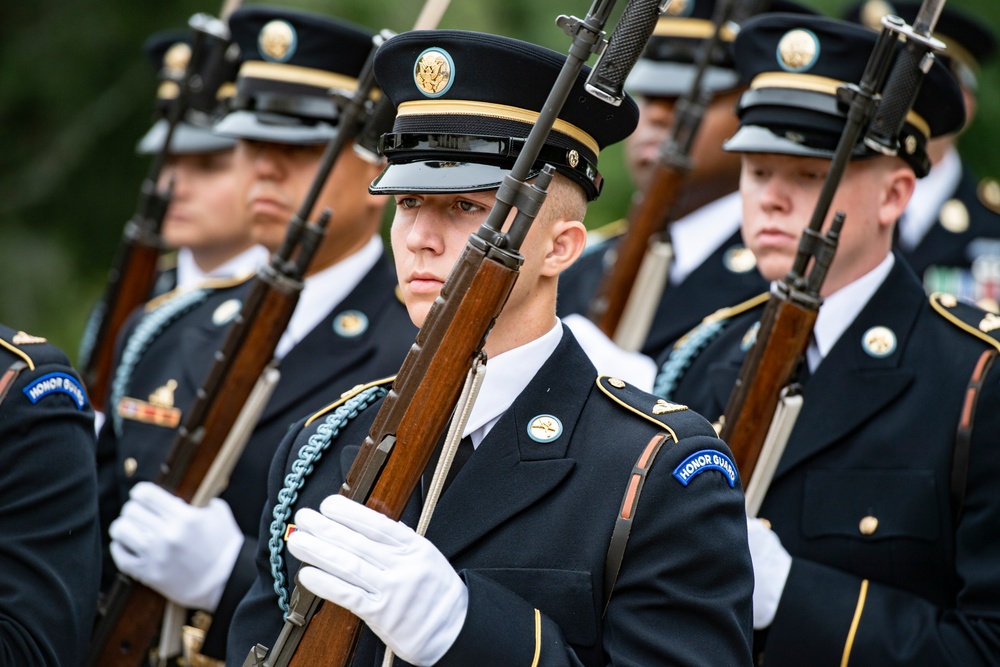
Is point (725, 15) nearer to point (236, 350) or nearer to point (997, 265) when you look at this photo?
point (997, 265)

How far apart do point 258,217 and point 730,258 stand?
2.01 meters

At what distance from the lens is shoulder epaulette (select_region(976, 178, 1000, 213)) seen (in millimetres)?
7141

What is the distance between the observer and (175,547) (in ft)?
14.2

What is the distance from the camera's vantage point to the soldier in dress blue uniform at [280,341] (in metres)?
4.40

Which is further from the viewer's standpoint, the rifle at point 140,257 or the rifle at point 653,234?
the rifle at point 140,257

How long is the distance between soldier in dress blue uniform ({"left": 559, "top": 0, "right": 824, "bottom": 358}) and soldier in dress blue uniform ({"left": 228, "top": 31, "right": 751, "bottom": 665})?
2685mm

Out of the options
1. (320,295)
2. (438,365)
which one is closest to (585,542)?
(438,365)

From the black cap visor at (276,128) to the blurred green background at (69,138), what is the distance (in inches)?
179

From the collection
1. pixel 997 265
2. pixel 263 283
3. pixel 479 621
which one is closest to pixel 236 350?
pixel 263 283

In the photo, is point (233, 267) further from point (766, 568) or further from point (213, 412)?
point (766, 568)

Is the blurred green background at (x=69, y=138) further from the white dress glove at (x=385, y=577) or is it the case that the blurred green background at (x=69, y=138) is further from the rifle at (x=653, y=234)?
the white dress glove at (x=385, y=577)

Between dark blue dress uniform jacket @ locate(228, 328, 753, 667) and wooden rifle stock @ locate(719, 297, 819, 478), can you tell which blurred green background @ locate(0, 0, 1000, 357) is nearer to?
wooden rifle stock @ locate(719, 297, 819, 478)

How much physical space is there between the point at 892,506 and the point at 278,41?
286 cm

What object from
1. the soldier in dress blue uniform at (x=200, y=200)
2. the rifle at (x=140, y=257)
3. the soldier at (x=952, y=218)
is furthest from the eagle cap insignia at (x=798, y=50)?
the soldier in dress blue uniform at (x=200, y=200)
